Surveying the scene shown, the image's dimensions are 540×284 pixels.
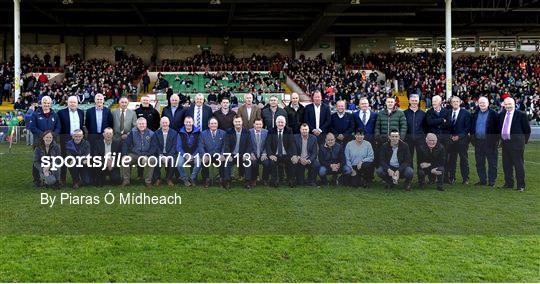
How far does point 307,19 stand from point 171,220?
A: 2718cm

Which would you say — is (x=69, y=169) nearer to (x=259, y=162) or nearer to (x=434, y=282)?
(x=259, y=162)

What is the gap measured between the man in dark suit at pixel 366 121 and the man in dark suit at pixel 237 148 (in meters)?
1.94

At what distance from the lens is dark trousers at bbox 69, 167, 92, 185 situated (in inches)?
358

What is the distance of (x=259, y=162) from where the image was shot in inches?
370

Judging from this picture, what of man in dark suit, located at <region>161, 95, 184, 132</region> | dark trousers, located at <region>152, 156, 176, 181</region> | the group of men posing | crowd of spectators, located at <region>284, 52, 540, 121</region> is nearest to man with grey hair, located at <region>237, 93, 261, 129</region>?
the group of men posing

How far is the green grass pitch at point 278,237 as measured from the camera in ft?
15.9

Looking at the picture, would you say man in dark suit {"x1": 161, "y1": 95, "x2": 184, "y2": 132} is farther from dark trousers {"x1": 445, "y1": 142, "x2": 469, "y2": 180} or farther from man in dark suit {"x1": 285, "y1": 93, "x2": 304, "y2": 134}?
dark trousers {"x1": 445, "y1": 142, "x2": 469, "y2": 180}

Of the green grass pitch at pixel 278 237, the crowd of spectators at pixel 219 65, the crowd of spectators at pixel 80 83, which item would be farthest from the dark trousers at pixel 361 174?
the crowd of spectators at pixel 219 65

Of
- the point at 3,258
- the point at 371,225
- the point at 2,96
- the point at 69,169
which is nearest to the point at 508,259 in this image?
the point at 371,225

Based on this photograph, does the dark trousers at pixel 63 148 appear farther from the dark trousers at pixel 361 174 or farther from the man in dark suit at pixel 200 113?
the dark trousers at pixel 361 174

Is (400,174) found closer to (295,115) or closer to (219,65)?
(295,115)

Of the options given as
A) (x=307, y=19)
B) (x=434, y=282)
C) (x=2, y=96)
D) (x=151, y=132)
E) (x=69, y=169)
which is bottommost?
(x=434, y=282)

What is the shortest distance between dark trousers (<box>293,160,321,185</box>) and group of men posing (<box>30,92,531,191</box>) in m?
0.02

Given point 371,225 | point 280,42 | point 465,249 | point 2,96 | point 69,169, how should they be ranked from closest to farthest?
point 465,249
point 371,225
point 69,169
point 2,96
point 280,42
